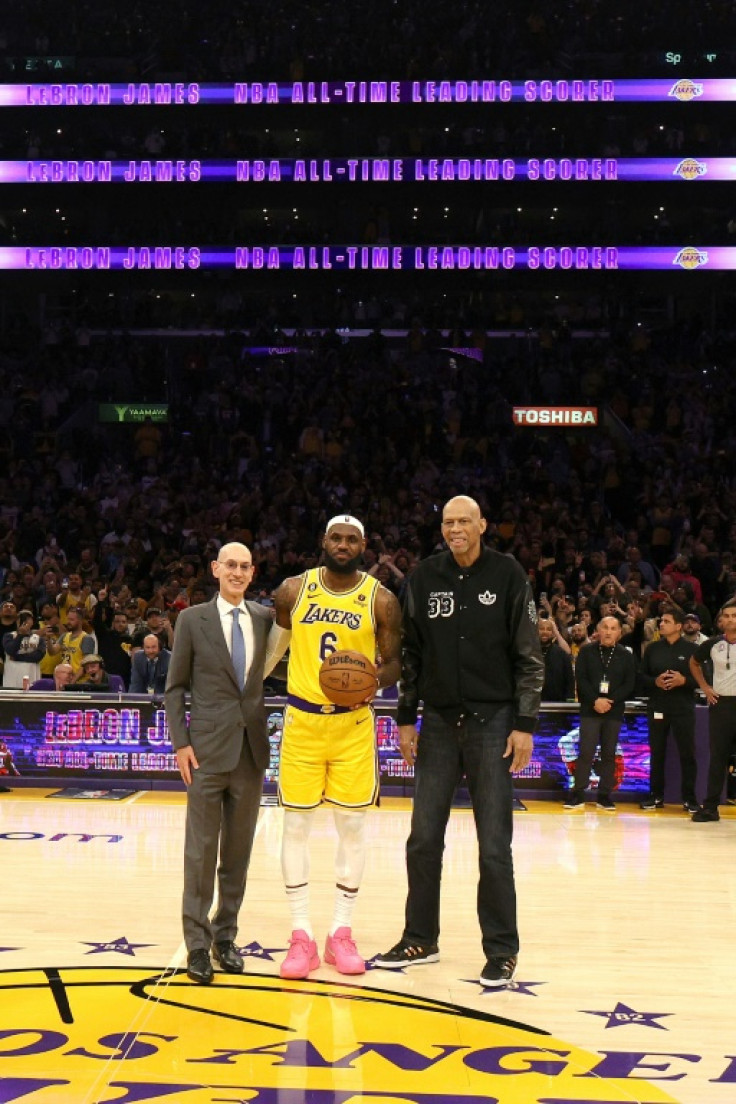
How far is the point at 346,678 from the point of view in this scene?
20.5ft

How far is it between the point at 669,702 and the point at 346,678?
645 cm

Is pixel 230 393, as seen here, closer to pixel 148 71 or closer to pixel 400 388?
pixel 400 388

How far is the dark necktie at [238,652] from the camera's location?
6.47m

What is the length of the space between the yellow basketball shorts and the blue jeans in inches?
12.6

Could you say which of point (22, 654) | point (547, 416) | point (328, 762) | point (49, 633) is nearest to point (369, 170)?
point (547, 416)

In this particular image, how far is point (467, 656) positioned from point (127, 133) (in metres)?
27.1

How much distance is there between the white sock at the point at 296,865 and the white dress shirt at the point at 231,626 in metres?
0.71

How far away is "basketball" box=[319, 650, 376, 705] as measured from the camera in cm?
624

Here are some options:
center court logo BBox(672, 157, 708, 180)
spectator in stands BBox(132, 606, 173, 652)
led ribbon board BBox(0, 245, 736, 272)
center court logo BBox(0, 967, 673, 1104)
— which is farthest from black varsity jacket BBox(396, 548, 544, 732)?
center court logo BBox(672, 157, 708, 180)

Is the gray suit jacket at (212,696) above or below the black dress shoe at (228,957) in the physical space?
above

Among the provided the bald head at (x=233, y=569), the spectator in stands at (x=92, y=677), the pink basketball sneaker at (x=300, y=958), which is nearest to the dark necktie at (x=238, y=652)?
the bald head at (x=233, y=569)

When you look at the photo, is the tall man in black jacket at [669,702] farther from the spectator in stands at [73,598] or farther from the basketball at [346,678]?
the spectator in stands at [73,598]

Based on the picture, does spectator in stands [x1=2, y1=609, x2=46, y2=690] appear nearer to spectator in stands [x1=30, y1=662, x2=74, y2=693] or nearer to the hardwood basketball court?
spectator in stands [x1=30, y1=662, x2=74, y2=693]

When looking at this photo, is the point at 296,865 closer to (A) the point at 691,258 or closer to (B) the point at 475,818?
(B) the point at 475,818
